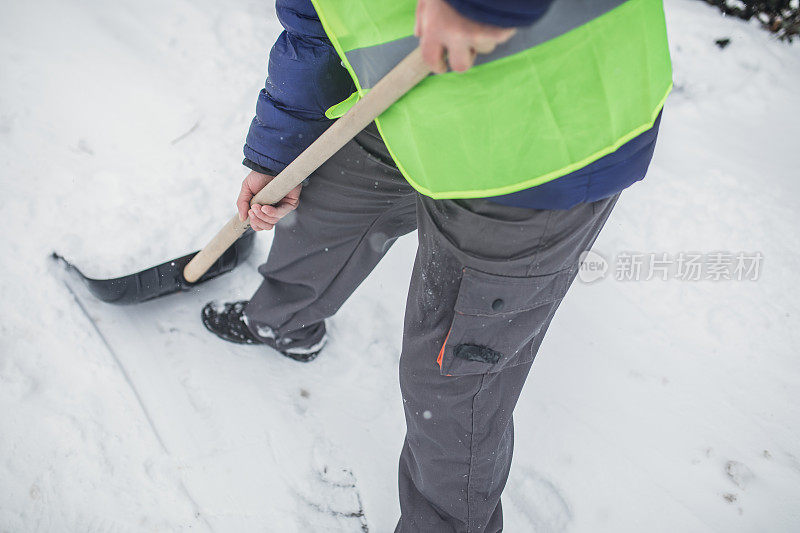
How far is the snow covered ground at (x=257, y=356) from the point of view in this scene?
144 centimetres

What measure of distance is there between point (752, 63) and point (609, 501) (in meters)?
2.34

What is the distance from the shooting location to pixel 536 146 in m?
0.72

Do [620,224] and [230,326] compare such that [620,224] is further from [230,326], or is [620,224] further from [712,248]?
[230,326]

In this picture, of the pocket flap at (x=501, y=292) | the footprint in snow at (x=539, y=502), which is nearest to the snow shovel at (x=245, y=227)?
the pocket flap at (x=501, y=292)

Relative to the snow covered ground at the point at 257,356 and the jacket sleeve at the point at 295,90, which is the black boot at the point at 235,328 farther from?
the jacket sleeve at the point at 295,90

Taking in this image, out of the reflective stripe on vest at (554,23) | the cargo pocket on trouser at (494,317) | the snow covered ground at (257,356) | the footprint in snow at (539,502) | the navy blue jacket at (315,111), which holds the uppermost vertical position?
the reflective stripe on vest at (554,23)

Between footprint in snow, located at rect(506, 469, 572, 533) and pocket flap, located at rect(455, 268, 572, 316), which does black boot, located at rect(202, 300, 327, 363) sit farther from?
pocket flap, located at rect(455, 268, 572, 316)

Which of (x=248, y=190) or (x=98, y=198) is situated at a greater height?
(x=248, y=190)

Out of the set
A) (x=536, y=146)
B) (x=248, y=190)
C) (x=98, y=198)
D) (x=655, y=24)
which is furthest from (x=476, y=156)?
(x=98, y=198)

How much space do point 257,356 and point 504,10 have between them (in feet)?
4.68

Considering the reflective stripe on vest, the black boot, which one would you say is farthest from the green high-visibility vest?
the black boot

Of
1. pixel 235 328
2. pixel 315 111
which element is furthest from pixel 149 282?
pixel 315 111

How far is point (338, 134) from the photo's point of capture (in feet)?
3.18

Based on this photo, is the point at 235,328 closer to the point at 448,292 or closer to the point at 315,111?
the point at 315,111
